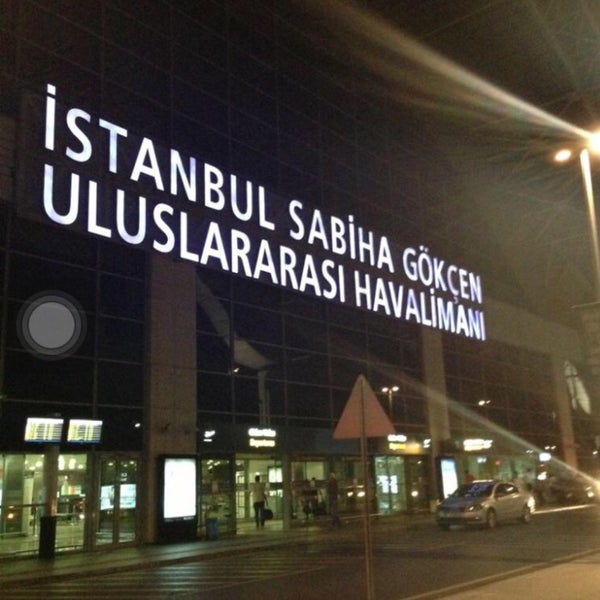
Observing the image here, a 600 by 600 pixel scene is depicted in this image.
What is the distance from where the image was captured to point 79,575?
15125 millimetres

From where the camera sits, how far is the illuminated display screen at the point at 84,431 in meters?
19.2

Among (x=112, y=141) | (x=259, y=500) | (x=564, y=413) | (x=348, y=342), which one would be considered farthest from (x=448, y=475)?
(x=112, y=141)

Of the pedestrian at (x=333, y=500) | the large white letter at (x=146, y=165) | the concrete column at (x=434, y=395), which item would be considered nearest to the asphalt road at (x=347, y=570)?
the pedestrian at (x=333, y=500)

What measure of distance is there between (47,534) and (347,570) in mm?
8090

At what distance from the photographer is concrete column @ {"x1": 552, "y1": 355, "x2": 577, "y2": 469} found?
151ft

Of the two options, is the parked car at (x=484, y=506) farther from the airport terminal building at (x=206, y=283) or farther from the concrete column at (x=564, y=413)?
the concrete column at (x=564, y=413)

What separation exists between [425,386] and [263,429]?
11.6 metres

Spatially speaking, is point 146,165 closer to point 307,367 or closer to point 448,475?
point 307,367

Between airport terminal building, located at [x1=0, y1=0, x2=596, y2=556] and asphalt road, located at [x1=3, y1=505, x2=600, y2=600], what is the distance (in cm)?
468

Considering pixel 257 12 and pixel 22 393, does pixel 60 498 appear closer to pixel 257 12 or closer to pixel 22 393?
pixel 22 393

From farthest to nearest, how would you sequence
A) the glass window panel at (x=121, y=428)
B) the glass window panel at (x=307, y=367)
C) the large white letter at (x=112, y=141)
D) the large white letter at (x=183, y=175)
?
the glass window panel at (x=307, y=367) < the large white letter at (x=183, y=175) < the large white letter at (x=112, y=141) < the glass window panel at (x=121, y=428)

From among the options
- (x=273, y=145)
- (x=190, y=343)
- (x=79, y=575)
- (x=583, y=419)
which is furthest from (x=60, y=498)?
(x=583, y=419)

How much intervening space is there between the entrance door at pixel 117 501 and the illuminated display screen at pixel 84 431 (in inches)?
33.8

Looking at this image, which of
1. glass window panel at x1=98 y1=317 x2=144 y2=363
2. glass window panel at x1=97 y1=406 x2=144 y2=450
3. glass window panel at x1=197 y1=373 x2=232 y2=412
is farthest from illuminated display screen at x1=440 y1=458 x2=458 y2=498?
glass window panel at x1=98 y1=317 x2=144 y2=363
